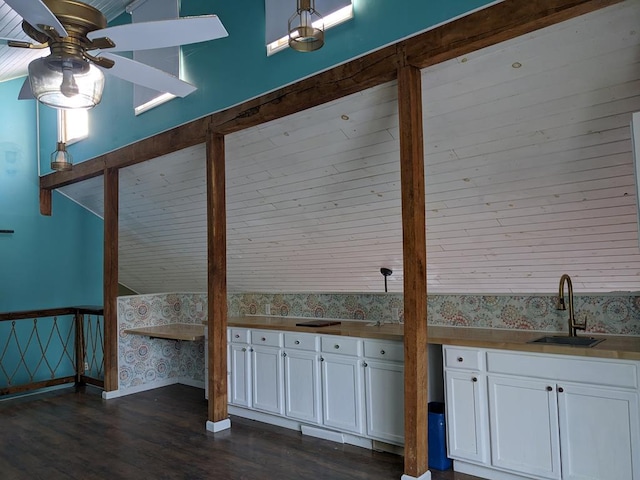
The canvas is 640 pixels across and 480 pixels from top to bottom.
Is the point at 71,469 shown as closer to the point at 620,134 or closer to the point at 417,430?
the point at 417,430

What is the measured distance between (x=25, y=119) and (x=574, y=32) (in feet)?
21.4

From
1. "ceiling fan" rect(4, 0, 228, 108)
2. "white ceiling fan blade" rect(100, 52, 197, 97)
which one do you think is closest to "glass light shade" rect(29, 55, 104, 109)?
"ceiling fan" rect(4, 0, 228, 108)

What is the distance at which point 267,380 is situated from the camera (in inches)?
168

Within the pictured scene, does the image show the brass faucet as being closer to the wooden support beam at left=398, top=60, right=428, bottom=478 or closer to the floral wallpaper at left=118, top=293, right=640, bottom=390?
the floral wallpaper at left=118, top=293, right=640, bottom=390

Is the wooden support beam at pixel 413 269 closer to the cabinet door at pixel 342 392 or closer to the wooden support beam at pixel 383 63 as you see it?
the wooden support beam at pixel 383 63

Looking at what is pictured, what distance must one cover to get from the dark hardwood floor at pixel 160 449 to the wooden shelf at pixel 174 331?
2.20ft

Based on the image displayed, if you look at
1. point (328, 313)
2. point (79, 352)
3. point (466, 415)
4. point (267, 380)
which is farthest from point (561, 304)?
point (79, 352)

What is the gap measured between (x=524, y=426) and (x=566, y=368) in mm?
430

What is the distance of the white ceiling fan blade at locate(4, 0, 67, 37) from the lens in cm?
174

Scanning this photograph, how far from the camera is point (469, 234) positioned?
3.83 m

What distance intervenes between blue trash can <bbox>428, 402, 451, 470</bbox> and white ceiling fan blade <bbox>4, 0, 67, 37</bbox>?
2.93 m

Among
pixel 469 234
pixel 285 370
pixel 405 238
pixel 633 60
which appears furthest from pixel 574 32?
pixel 285 370

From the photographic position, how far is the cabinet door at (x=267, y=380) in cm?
418

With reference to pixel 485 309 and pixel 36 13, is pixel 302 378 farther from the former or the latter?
pixel 36 13
